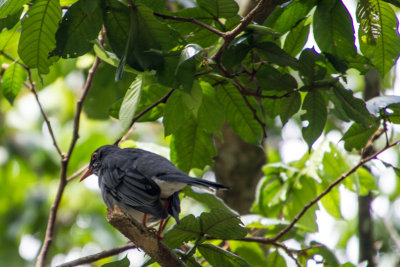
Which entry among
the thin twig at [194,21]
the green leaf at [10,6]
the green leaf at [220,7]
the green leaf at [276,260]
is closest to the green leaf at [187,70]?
the thin twig at [194,21]

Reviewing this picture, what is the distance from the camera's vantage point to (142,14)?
2.37m

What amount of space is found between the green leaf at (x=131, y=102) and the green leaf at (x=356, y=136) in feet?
3.88

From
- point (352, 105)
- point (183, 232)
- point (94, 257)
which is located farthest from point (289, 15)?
point (94, 257)

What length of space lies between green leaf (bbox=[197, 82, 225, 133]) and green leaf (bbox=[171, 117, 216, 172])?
0.21 meters

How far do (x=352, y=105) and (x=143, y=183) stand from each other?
1166 mm

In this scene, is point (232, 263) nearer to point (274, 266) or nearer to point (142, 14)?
point (274, 266)

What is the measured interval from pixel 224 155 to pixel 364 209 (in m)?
1.32

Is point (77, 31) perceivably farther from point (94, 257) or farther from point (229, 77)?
point (94, 257)

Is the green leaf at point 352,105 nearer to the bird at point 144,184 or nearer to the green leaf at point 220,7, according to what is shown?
the green leaf at point 220,7

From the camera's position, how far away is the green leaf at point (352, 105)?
8.66 feet

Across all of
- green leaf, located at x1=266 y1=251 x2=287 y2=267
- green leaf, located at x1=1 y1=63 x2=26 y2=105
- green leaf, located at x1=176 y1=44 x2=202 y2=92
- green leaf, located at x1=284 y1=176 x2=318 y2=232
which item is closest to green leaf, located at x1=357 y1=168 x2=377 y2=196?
green leaf, located at x1=284 y1=176 x2=318 y2=232

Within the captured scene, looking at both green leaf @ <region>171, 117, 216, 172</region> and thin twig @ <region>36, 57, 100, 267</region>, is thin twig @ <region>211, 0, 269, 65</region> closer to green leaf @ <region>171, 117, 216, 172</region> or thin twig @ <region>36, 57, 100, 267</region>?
green leaf @ <region>171, 117, 216, 172</region>

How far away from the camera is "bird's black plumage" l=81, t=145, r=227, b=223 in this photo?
111 inches

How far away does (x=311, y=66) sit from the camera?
2.63m
